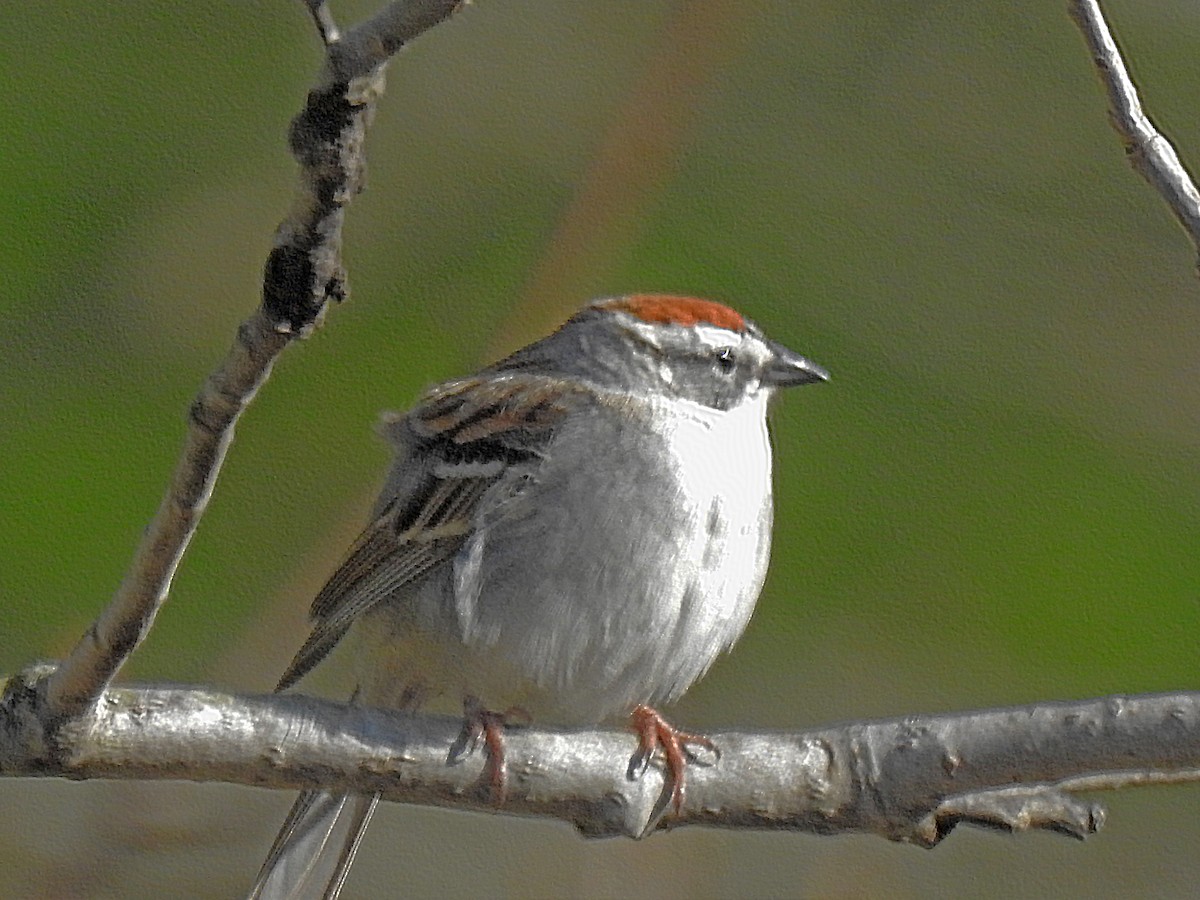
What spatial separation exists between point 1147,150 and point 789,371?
0.59m

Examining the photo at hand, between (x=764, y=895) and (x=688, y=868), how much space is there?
0.09 m

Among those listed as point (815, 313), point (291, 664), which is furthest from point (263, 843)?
point (815, 313)

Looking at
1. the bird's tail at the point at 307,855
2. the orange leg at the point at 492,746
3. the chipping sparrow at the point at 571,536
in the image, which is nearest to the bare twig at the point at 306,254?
the orange leg at the point at 492,746

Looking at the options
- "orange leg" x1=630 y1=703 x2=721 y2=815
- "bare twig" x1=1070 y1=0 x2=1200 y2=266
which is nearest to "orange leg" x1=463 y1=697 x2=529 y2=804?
"orange leg" x1=630 y1=703 x2=721 y2=815

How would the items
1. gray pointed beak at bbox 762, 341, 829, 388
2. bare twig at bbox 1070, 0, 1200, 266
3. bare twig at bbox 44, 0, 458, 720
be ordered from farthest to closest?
1. gray pointed beak at bbox 762, 341, 829, 388
2. bare twig at bbox 1070, 0, 1200, 266
3. bare twig at bbox 44, 0, 458, 720

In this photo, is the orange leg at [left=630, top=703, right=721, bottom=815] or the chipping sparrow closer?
the orange leg at [left=630, top=703, right=721, bottom=815]

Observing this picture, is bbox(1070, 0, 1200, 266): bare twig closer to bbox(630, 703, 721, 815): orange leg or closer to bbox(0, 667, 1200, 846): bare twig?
bbox(0, 667, 1200, 846): bare twig

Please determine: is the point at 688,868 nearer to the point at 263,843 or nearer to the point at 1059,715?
the point at 263,843

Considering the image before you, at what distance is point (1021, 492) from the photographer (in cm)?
192

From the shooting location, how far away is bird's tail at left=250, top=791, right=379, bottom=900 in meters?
1.71

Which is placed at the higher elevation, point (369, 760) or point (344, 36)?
point (344, 36)

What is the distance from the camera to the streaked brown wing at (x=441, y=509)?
1638 mm

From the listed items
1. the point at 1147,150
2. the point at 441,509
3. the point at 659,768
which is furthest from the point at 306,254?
the point at 441,509

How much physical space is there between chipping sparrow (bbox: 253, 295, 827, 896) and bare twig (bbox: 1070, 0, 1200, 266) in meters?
0.54
